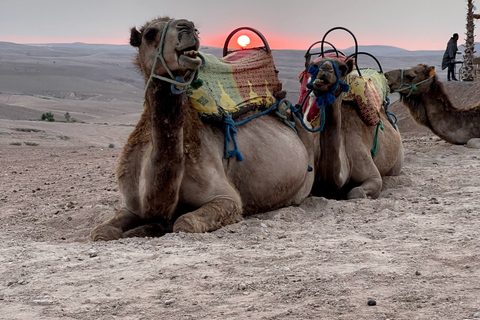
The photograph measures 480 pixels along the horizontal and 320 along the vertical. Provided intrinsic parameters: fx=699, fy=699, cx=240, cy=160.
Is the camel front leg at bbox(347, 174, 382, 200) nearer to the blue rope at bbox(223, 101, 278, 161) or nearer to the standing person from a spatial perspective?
the blue rope at bbox(223, 101, 278, 161)

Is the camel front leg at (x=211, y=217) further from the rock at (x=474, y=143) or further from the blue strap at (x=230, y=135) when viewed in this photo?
the rock at (x=474, y=143)

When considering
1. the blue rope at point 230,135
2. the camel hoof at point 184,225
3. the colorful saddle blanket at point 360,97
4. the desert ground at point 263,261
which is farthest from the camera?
the colorful saddle blanket at point 360,97

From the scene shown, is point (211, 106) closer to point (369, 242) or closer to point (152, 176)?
point (152, 176)

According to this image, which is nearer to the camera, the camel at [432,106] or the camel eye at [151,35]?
the camel eye at [151,35]

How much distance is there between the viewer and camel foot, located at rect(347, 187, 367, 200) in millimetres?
7328

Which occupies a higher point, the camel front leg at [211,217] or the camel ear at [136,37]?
the camel ear at [136,37]

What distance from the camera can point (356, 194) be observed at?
24.1ft

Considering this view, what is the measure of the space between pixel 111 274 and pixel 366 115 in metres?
4.71

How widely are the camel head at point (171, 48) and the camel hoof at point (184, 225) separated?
1.09 m

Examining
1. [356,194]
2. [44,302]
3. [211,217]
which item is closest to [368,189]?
[356,194]

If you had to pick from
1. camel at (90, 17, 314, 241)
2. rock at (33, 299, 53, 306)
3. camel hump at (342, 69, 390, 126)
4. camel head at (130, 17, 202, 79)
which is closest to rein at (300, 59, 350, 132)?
camel at (90, 17, 314, 241)

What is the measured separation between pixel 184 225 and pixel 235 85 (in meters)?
2.02

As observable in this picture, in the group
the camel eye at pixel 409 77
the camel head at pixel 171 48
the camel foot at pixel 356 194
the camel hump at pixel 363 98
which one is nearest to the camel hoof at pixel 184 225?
the camel head at pixel 171 48

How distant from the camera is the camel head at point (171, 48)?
4.83m
